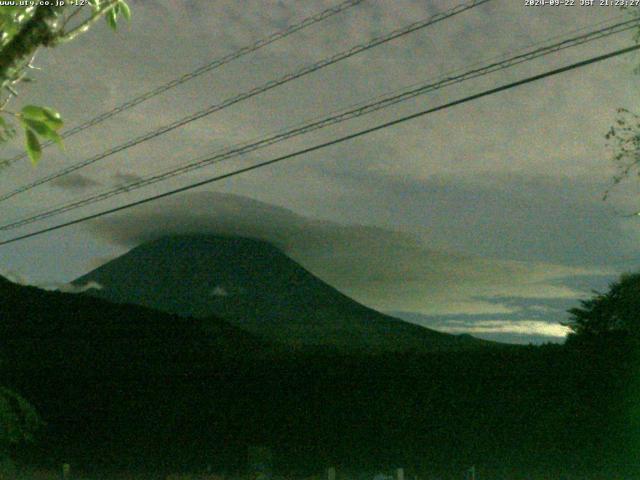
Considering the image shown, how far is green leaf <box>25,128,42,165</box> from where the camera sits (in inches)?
95.4

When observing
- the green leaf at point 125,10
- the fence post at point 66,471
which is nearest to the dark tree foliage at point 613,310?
the fence post at point 66,471

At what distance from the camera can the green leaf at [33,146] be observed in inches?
95.4

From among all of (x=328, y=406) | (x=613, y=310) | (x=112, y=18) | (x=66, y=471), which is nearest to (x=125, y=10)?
(x=112, y=18)

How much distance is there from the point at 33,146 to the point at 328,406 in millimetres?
14640

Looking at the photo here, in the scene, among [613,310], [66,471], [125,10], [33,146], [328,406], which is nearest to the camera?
[33,146]

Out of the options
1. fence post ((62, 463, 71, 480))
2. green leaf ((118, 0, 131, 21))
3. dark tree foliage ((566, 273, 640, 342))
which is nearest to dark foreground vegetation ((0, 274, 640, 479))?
fence post ((62, 463, 71, 480))

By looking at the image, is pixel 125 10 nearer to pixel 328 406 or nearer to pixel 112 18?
pixel 112 18

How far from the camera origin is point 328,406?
16469 millimetres

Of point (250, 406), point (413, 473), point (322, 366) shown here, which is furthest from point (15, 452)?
point (413, 473)

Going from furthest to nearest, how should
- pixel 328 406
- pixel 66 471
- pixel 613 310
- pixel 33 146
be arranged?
pixel 613 310 → pixel 66 471 → pixel 328 406 → pixel 33 146

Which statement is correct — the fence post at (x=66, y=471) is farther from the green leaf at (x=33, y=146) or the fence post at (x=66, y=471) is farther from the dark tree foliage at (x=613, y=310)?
the green leaf at (x=33, y=146)

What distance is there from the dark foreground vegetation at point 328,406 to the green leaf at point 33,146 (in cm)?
1398

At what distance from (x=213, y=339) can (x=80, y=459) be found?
498 cm

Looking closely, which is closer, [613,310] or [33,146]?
[33,146]
